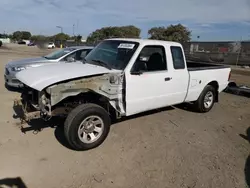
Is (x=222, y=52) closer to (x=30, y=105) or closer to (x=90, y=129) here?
(x=90, y=129)

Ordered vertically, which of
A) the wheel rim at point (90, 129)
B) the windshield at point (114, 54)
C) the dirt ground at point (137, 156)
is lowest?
the dirt ground at point (137, 156)

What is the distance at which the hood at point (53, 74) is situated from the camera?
156 inches

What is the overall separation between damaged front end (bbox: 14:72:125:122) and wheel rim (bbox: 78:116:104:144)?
42cm

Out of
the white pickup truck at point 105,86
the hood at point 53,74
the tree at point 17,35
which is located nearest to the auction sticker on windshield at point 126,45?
→ the white pickup truck at point 105,86

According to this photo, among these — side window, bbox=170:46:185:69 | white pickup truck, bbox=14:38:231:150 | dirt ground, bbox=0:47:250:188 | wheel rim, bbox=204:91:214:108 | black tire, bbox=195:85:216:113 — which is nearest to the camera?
dirt ground, bbox=0:47:250:188

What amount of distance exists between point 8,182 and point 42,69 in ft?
6.81

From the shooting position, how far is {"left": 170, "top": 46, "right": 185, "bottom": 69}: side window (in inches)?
220

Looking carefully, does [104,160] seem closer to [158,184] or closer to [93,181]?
[93,181]

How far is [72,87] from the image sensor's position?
406 centimetres

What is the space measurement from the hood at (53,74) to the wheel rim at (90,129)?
786mm

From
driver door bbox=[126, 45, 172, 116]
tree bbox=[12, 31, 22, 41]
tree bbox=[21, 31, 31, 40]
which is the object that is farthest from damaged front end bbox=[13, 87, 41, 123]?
tree bbox=[12, 31, 22, 41]

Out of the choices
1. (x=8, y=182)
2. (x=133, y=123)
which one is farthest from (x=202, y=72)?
(x=8, y=182)

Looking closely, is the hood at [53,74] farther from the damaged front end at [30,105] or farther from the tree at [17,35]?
the tree at [17,35]

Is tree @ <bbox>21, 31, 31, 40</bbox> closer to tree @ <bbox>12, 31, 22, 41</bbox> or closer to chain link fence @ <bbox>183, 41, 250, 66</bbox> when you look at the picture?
tree @ <bbox>12, 31, 22, 41</bbox>
